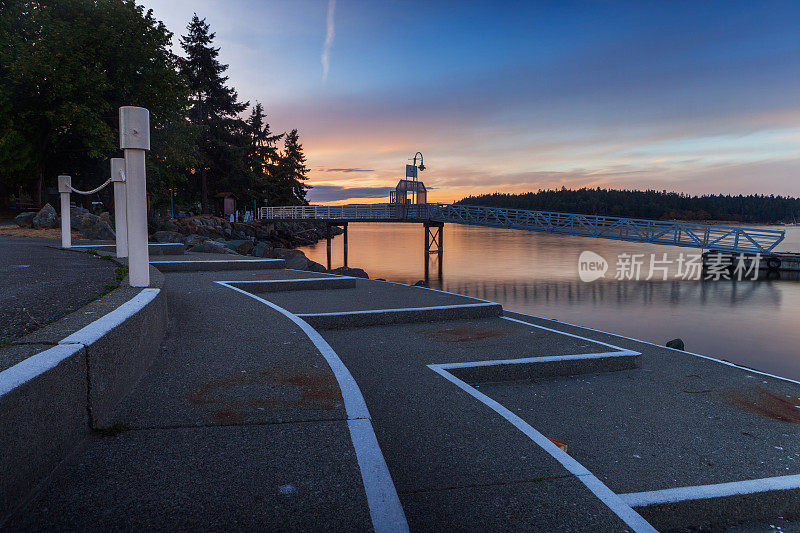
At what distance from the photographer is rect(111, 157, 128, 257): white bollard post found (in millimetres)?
7918

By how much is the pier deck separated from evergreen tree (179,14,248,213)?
43.4m

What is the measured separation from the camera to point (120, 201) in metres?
8.16

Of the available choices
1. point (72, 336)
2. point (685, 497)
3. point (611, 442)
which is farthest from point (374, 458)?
point (611, 442)

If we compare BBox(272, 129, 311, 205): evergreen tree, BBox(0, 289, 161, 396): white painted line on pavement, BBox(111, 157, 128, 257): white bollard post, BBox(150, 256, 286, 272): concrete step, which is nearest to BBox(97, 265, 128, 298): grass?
BBox(0, 289, 161, 396): white painted line on pavement

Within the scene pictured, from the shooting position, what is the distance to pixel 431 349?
18.9 feet

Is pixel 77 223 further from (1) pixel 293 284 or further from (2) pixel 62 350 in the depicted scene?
(2) pixel 62 350

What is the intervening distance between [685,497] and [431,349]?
307 cm

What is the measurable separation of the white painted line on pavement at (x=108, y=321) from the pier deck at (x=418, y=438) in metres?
0.51

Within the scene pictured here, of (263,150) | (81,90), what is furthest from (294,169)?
(81,90)

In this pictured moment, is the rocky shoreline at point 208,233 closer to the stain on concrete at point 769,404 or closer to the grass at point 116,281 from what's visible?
the grass at point 116,281

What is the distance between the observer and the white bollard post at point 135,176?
15.7 feet

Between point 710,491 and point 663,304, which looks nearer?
point 710,491

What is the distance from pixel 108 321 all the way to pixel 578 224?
31714mm

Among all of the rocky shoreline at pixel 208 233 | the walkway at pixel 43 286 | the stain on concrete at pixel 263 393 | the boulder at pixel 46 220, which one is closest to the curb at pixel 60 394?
the walkway at pixel 43 286
